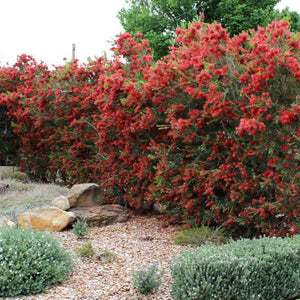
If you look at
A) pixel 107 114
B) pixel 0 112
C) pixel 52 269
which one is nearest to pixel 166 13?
pixel 0 112

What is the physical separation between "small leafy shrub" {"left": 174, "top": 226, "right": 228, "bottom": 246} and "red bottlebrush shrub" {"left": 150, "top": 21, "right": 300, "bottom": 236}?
0.65ft

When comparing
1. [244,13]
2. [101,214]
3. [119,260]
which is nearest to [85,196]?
[101,214]

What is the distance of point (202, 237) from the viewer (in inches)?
224

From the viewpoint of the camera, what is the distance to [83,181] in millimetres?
9531

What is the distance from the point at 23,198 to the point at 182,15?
620 inches

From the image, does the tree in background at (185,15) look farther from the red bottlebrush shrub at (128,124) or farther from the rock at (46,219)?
the rock at (46,219)

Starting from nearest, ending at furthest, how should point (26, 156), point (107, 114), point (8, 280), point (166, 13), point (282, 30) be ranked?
point (8, 280), point (282, 30), point (107, 114), point (26, 156), point (166, 13)

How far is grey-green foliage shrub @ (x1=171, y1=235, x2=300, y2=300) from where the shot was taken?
3.68m

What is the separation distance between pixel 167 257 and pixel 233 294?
154 cm

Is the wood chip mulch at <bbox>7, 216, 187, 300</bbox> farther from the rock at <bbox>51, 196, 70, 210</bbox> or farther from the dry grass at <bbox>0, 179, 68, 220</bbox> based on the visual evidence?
the dry grass at <bbox>0, 179, 68, 220</bbox>

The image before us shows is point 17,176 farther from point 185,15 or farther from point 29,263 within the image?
point 185,15

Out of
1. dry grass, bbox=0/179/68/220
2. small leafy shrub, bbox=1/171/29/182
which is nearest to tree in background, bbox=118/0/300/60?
small leafy shrub, bbox=1/171/29/182

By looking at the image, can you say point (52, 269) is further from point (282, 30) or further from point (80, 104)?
point (80, 104)

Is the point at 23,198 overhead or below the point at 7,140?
below
